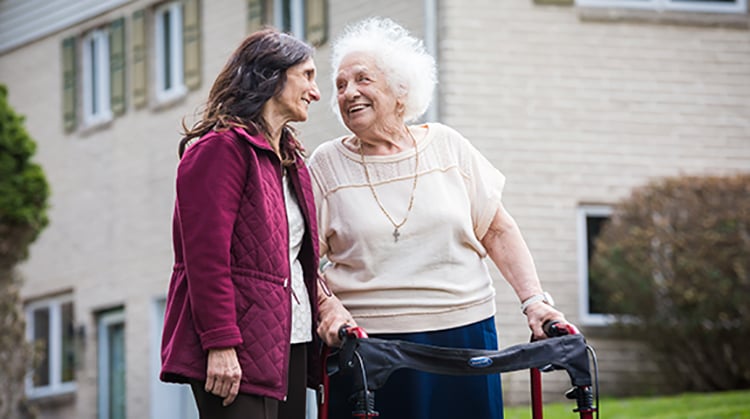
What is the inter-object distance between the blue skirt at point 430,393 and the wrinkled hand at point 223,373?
753 millimetres

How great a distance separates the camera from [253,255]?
496 centimetres

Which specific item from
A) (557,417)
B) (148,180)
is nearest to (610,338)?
(557,417)

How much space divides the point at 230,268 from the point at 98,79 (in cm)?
1611

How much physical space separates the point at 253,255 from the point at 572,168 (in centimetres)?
1066

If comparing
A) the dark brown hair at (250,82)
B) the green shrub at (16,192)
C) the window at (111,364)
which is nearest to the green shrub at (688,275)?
the green shrub at (16,192)

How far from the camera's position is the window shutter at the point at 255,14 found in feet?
57.3

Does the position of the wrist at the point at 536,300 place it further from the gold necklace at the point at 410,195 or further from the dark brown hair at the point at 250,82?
the dark brown hair at the point at 250,82

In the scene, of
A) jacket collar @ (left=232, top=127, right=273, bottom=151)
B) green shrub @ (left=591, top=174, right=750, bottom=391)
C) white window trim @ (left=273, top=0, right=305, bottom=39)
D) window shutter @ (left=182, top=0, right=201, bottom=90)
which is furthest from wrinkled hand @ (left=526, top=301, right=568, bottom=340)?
window shutter @ (left=182, top=0, right=201, bottom=90)

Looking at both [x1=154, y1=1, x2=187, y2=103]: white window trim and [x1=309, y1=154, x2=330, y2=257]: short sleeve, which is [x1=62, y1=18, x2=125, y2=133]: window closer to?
[x1=154, y1=1, x2=187, y2=103]: white window trim

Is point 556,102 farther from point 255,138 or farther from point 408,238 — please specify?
point 255,138

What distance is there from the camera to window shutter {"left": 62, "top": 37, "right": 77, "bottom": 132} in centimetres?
A: 2078

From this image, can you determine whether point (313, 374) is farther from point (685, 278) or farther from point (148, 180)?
point (148, 180)

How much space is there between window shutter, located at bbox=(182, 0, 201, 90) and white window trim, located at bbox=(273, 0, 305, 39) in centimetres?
141

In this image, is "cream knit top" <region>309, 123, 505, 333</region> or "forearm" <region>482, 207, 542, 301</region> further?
"forearm" <region>482, 207, 542, 301</region>
